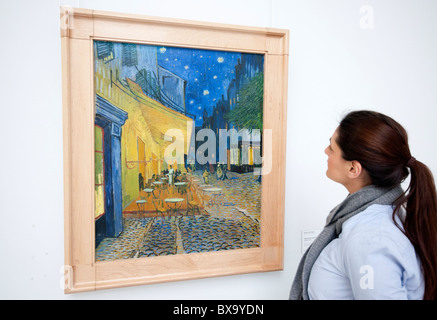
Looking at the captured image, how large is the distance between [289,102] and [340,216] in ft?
1.79

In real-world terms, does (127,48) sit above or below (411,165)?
above

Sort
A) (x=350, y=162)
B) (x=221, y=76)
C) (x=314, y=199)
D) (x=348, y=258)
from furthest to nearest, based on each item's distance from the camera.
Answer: (x=314, y=199)
(x=221, y=76)
(x=350, y=162)
(x=348, y=258)

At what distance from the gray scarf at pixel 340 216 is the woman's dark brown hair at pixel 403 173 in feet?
0.09

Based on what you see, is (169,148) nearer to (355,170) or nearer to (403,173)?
(355,170)

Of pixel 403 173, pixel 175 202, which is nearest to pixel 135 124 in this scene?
pixel 175 202

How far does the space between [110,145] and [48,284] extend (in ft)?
1.79

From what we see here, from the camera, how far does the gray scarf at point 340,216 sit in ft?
2.74

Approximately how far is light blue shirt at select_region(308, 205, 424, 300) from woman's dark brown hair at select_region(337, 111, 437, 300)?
28 millimetres

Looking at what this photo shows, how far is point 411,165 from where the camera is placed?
2.61ft

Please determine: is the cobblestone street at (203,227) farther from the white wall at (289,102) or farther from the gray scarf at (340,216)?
the gray scarf at (340,216)

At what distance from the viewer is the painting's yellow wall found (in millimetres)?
1000
